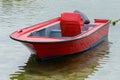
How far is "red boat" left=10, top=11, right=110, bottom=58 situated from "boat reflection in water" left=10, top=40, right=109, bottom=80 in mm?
397

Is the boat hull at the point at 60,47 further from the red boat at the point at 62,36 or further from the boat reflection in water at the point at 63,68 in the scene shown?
the boat reflection in water at the point at 63,68

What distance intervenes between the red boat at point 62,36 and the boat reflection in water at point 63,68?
397 mm

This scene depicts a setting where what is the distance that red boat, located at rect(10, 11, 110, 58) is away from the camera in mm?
11555

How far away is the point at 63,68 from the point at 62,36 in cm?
206

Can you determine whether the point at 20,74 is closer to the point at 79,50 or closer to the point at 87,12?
the point at 79,50

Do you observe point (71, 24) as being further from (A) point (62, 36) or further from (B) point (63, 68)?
(B) point (63, 68)

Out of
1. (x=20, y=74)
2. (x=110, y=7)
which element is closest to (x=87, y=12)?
(x=110, y=7)

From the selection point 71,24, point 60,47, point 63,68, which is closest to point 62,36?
point 71,24

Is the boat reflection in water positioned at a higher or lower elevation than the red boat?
lower

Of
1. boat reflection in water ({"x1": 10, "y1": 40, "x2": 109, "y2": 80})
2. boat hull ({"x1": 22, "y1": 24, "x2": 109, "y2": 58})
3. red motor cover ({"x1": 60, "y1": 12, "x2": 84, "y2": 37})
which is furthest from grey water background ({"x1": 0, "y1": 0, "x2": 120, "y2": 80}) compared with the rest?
red motor cover ({"x1": 60, "y1": 12, "x2": 84, "y2": 37})

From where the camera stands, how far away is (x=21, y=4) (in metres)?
30.5

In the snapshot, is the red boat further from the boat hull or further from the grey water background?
the grey water background

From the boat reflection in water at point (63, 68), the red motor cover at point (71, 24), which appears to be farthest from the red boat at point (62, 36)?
the boat reflection in water at point (63, 68)

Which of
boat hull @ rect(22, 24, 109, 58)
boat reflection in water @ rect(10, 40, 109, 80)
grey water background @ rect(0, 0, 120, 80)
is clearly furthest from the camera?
boat hull @ rect(22, 24, 109, 58)
